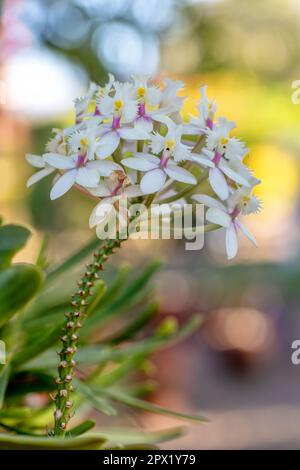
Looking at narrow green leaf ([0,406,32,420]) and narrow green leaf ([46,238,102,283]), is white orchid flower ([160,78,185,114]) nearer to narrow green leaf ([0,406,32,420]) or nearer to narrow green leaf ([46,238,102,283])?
narrow green leaf ([46,238,102,283])

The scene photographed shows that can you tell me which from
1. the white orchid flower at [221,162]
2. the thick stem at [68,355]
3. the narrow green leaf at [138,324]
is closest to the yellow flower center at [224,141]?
the white orchid flower at [221,162]

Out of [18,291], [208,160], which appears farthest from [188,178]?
[18,291]

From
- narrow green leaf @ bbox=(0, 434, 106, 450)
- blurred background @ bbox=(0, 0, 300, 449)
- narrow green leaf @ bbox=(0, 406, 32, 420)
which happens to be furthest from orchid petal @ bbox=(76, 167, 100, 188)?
blurred background @ bbox=(0, 0, 300, 449)

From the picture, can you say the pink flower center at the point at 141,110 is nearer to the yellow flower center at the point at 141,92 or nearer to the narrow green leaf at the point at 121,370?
the yellow flower center at the point at 141,92

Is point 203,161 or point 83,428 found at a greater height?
point 203,161

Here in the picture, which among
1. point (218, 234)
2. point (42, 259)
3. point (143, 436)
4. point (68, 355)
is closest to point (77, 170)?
point (68, 355)

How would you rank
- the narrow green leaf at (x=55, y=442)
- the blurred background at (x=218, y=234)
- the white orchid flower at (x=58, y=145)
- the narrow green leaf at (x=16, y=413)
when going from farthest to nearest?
the blurred background at (x=218, y=234), the narrow green leaf at (x=16, y=413), the white orchid flower at (x=58, y=145), the narrow green leaf at (x=55, y=442)

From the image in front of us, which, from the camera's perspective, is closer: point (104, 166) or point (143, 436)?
point (104, 166)

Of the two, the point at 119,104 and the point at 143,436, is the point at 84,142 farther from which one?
the point at 143,436
